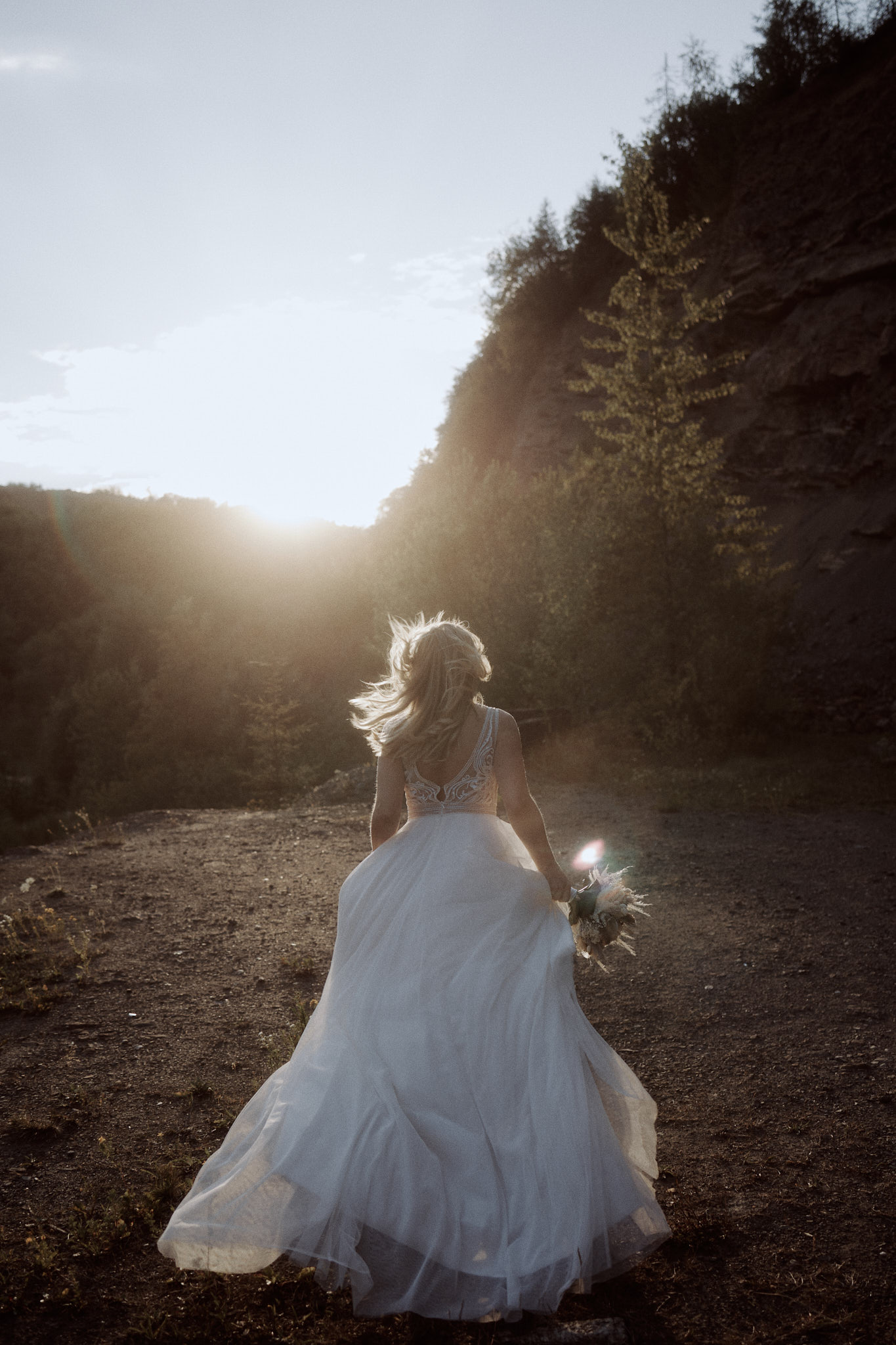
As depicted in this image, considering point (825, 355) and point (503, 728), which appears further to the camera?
point (825, 355)

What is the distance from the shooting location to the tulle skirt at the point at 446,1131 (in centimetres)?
260

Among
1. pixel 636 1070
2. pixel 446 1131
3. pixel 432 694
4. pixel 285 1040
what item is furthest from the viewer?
pixel 285 1040

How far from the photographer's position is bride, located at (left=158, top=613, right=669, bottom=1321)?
262 centimetres

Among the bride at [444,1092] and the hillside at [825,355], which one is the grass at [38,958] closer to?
the bride at [444,1092]

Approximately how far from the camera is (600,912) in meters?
3.26

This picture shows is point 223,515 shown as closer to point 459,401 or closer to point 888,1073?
point 459,401

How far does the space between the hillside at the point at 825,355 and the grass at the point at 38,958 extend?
16336 millimetres

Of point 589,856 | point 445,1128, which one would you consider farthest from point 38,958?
point 589,856

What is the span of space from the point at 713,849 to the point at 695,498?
31.0ft

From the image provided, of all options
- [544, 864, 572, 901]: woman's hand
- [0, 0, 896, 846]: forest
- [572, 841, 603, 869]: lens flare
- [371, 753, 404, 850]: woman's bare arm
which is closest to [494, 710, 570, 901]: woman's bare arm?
[544, 864, 572, 901]: woman's hand

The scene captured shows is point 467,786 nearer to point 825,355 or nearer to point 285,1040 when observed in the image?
point 285,1040

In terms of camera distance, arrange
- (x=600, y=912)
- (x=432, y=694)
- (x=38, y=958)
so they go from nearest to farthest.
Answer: (x=600, y=912) < (x=432, y=694) < (x=38, y=958)

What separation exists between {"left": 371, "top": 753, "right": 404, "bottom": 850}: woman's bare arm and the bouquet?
0.83 metres

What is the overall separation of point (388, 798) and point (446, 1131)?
1.29 metres
